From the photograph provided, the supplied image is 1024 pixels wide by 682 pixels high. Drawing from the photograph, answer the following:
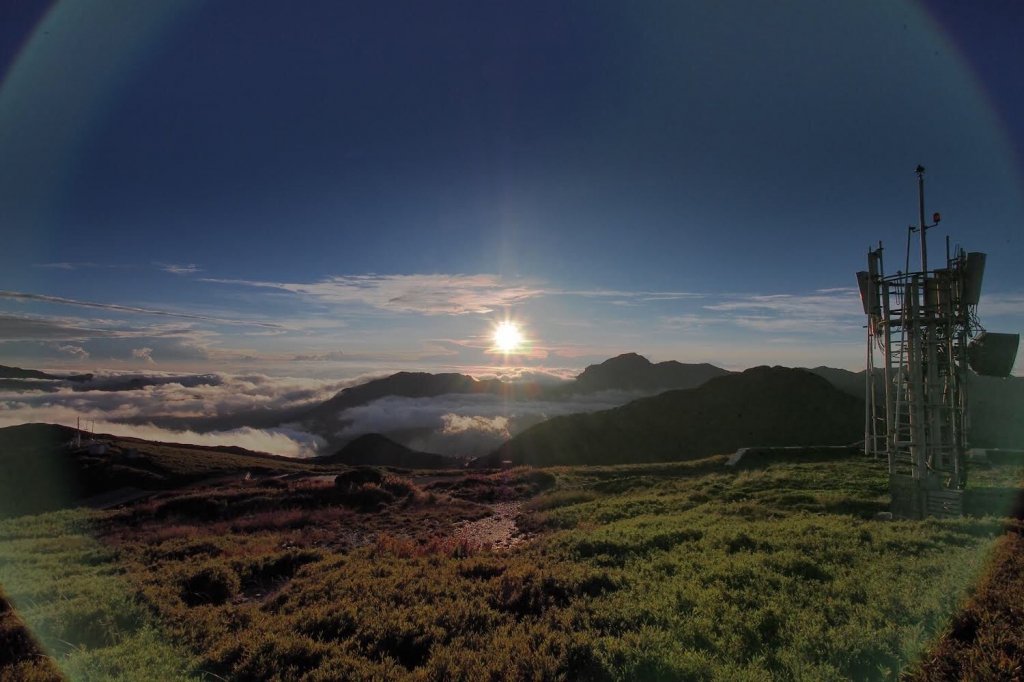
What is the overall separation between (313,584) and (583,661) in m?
7.49

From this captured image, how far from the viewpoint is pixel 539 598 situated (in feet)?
33.6

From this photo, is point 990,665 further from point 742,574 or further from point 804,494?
point 804,494

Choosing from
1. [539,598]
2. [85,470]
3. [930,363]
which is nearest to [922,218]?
[930,363]

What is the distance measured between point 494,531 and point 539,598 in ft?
35.6

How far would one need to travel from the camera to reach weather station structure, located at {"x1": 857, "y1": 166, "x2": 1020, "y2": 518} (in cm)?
1664

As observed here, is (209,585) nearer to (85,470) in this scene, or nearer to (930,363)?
(930,363)

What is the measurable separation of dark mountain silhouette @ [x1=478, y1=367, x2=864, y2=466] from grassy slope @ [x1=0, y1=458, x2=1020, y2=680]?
77.3 m

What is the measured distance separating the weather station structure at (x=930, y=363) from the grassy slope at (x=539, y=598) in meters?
1.85

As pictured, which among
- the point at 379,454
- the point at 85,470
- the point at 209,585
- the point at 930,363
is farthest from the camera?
the point at 379,454

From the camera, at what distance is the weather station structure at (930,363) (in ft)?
54.6

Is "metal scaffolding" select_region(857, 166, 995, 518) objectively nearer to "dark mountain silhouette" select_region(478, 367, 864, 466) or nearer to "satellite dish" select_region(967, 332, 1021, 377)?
"satellite dish" select_region(967, 332, 1021, 377)

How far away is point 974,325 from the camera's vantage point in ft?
59.4

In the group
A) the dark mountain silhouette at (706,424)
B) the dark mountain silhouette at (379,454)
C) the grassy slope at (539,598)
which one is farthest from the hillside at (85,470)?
the dark mountain silhouette at (379,454)

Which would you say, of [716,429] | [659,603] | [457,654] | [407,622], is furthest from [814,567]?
[716,429]
